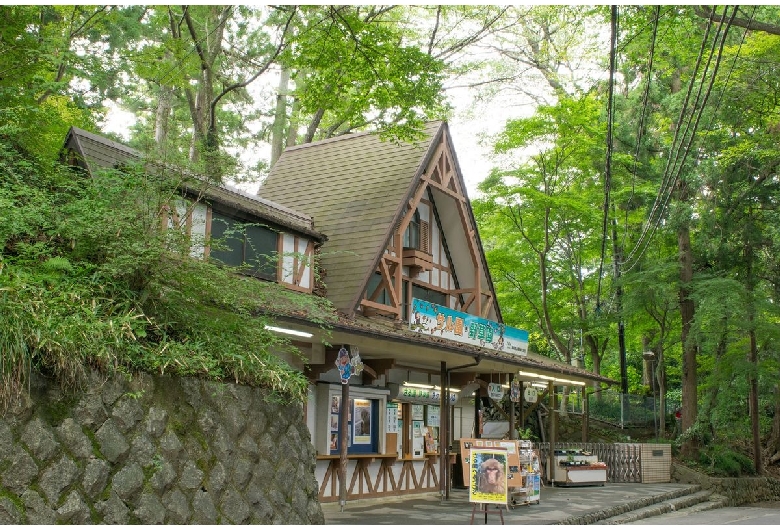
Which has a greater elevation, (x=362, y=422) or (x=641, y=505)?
(x=362, y=422)

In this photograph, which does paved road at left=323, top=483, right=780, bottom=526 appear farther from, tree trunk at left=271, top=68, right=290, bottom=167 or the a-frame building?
tree trunk at left=271, top=68, right=290, bottom=167

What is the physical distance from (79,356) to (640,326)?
2860cm

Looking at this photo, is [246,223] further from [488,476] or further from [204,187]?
[488,476]

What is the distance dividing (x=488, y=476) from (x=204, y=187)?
21.4 feet

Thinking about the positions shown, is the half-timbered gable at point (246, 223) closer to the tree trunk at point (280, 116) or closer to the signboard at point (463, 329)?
the signboard at point (463, 329)

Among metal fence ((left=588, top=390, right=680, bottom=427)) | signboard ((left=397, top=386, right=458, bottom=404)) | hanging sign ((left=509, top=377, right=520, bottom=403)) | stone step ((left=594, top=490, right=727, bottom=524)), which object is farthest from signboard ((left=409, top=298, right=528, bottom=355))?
metal fence ((left=588, top=390, right=680, bottom=427))

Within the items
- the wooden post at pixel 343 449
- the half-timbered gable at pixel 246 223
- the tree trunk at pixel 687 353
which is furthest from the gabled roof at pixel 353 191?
the tree trunk at pixel 687 353

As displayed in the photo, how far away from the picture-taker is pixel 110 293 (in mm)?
7195

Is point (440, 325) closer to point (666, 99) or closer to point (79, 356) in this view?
point (79, 356)

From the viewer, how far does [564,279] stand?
31172 mm

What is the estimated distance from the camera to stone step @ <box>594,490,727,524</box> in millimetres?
15000

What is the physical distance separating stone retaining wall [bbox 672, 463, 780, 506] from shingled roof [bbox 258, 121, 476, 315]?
14074 mm

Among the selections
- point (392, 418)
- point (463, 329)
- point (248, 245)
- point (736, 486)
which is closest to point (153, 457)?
point (248, 245)

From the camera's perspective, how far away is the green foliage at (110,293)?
609 centimetres
